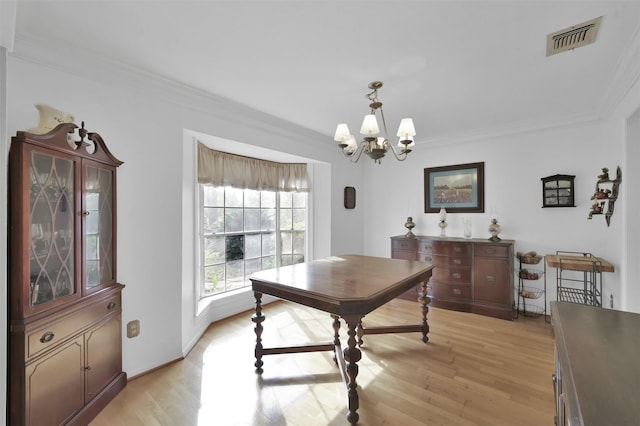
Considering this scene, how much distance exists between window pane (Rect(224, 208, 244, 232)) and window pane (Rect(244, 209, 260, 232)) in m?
0.08

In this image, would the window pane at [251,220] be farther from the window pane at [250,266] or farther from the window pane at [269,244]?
the window pane at [250,266]

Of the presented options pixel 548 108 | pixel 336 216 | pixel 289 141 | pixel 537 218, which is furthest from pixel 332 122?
pixel 537 218

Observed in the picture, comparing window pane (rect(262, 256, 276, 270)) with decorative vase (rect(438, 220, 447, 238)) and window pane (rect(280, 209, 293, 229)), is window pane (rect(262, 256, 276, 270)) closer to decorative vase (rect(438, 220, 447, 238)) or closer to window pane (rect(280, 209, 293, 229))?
window pane (rect(280, 209, 293, 229))

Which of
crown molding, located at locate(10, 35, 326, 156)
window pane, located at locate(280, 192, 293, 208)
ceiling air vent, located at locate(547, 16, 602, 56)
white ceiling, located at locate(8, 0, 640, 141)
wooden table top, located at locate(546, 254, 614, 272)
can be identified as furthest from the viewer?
window pane, located at locate(280, 192, 293, 208)

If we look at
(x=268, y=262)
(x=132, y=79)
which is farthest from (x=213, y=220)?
(x=132, y=79)

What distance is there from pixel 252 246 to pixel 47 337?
2477 millimetres

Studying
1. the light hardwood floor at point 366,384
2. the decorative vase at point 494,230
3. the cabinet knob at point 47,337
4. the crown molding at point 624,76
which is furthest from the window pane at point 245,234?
the crown molding at point 624,76

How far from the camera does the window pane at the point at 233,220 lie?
3604mm

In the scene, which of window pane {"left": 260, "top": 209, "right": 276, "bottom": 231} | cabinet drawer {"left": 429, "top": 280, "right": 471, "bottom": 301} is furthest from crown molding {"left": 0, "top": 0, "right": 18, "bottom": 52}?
cabinet drawer {"left": 429, "top": 280, "right": 471, "bottom": 301}

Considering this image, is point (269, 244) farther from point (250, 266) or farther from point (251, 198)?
point (251, 198)

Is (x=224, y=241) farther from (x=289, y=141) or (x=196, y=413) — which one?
(x=196, y=413)

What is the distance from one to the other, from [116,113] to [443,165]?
13.4 feet

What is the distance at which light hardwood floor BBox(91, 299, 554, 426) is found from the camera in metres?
1.79

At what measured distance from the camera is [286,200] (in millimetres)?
4355
